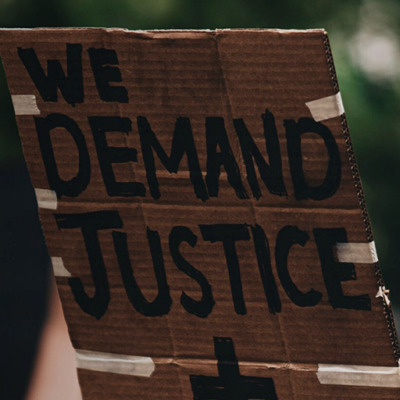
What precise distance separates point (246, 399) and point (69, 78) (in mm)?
509

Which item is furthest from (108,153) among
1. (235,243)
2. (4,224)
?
(4,224)

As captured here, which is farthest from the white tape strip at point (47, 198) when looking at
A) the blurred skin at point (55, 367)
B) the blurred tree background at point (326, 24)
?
the blurred tree background at point (326, 24)

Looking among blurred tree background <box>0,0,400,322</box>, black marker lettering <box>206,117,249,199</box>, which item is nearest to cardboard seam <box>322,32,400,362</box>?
black marker lettering <box>206,117,249,199</box>

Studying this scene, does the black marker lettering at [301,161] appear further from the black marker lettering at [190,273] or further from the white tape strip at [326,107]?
the black marker lettering at [190,273]

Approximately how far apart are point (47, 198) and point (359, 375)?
1.59 ft

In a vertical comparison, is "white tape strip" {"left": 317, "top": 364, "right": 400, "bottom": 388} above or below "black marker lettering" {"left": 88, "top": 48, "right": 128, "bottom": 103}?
below

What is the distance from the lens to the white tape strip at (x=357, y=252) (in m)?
1.10

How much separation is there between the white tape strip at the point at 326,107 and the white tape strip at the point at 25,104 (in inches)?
14.2

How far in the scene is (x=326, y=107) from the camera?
1.04 m

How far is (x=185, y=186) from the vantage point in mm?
1127

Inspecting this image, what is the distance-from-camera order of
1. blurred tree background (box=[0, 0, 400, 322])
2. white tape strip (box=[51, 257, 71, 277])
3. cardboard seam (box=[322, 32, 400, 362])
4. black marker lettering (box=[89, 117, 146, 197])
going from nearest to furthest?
1. cardboard seam (box=[322, 32, 400, 362])
2. black marker lettering (box=[89, 117, 146, 197])
3. white tape strip (box=[51, 257, 71, 277])
4. blurred tree background (box=[0, 0, 400, 322])

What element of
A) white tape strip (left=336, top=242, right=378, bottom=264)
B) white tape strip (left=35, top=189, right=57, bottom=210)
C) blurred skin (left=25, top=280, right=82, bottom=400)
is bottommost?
white tape strip (left=336, top=242, right=378, bottom=264)

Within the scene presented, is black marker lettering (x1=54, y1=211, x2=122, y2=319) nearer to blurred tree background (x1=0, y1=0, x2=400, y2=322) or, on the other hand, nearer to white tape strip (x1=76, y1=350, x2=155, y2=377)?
white tape strip (x1=76, y1=350, x2=155, y2=377)

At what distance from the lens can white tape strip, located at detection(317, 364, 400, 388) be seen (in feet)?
3.80
